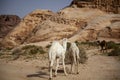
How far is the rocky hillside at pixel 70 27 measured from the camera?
142 ft

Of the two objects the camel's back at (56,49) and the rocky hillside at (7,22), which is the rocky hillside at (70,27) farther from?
the rocky hillside at (7,22)

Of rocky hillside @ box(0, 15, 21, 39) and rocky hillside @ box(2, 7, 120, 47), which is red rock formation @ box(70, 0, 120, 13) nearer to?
rocky hillside @ box(2, 7, 120, 47)

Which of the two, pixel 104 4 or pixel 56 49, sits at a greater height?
pixel 104 4

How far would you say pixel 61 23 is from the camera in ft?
168

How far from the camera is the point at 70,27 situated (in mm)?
49875

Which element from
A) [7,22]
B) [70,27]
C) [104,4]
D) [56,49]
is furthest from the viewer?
[7,22]

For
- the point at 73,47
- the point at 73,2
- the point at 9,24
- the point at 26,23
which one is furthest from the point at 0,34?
the point at 73,47

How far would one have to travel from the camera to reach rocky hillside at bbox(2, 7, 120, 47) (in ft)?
142

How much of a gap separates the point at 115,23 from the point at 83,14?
10767 millimetres

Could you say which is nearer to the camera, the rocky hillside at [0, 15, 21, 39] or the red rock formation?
the red rock formation

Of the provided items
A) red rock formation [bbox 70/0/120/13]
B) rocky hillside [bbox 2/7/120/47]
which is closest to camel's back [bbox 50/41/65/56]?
rocky hillside [bbox 2/7/120/47]

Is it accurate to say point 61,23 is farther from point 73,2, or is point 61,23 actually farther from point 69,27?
point 73,2

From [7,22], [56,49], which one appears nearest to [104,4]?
[56,49]

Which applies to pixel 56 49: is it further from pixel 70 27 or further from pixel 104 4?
pixel 104 4
